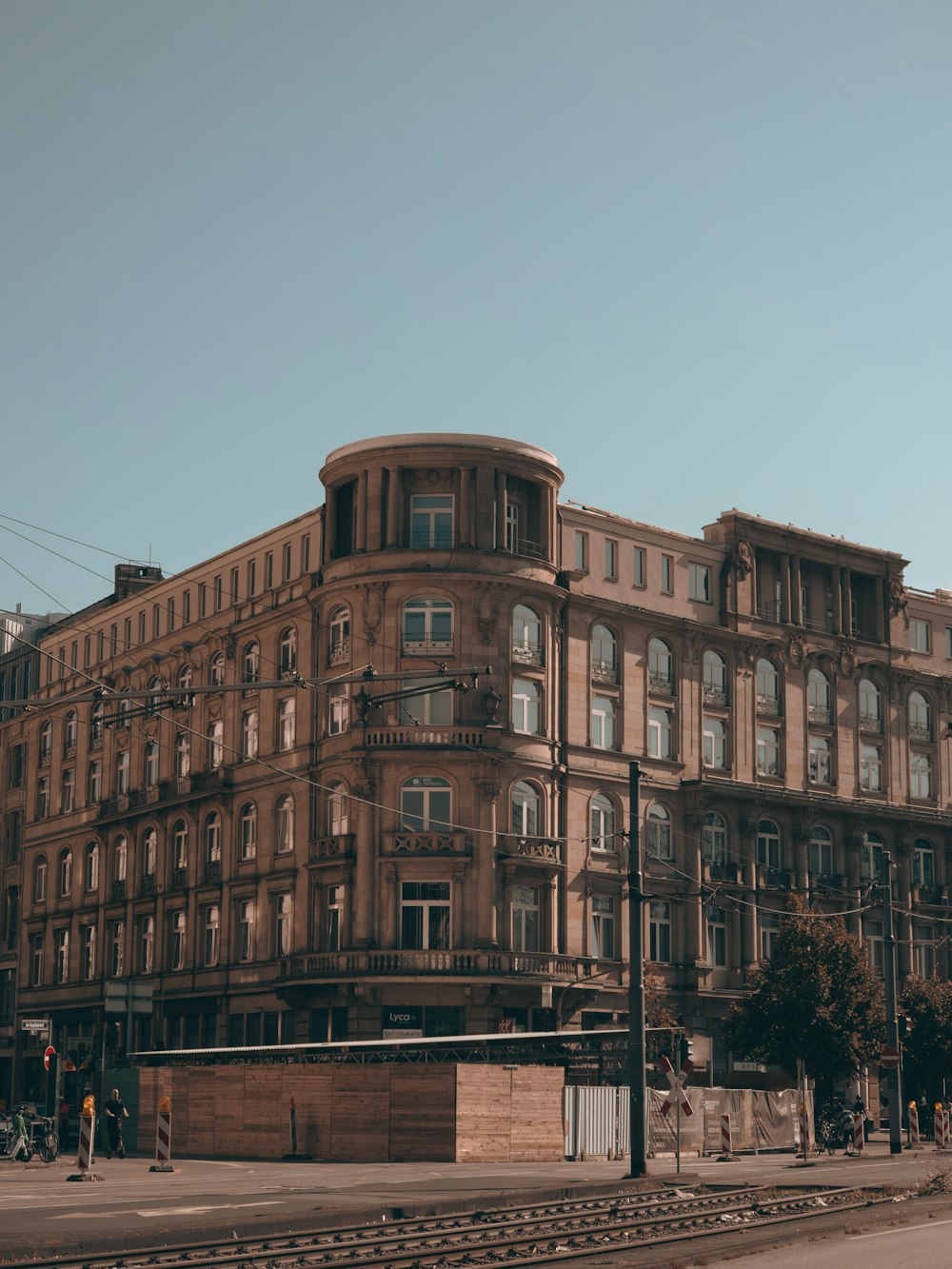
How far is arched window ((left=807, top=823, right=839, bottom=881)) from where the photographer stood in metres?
76.3

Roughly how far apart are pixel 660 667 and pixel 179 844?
898 inches

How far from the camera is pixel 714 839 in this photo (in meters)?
73.2

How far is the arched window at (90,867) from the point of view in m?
84.8

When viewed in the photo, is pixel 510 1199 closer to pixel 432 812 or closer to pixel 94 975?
pixel 432 812

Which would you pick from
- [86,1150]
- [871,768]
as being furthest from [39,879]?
[86,1150]

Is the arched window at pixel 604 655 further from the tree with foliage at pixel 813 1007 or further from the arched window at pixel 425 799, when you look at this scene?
the tree with foliage at pixel 813 1007

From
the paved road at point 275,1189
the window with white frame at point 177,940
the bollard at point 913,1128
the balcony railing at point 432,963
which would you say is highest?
the window with white frame at point 177,940

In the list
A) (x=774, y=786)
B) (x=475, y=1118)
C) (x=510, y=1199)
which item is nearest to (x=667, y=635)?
(x=774, y=786)

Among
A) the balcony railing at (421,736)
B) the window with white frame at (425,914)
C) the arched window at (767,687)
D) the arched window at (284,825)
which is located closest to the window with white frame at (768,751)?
the arched window at (767,687)

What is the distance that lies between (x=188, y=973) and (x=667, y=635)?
80.8ft

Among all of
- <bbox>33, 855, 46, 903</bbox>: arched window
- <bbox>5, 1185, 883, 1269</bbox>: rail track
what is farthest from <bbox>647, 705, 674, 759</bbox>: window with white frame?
<bbox>5, 1185, 883, 1269</bbox>: rail track

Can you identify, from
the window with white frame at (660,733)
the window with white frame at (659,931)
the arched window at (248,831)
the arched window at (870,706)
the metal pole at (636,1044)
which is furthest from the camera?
the arched window at (870,706)

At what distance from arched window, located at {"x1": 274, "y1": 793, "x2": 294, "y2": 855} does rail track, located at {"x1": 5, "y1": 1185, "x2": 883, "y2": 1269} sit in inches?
1450

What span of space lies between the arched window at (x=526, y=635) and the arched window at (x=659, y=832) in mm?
8645
